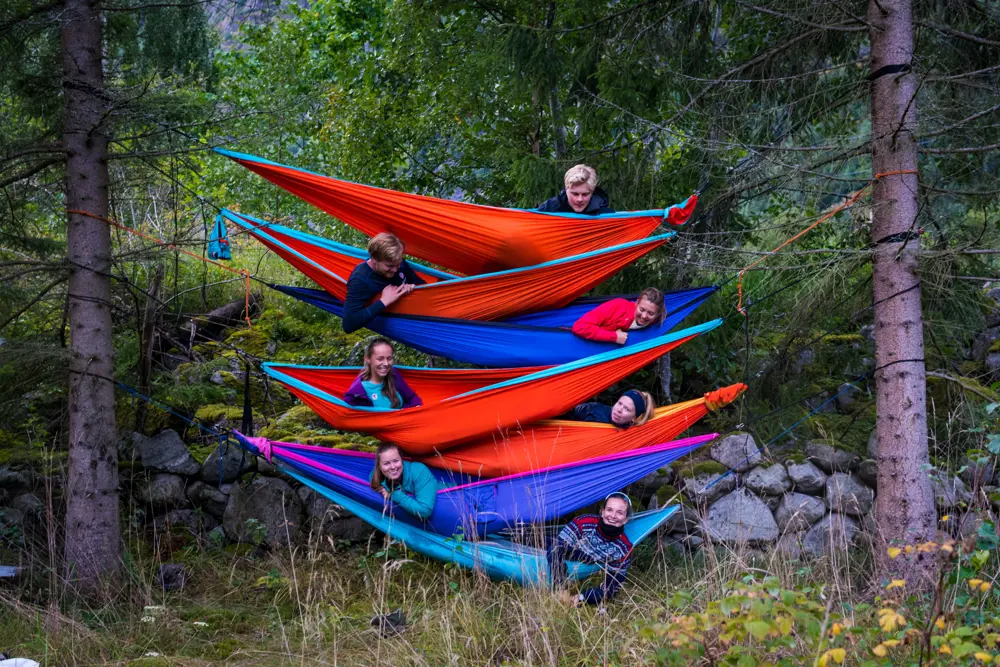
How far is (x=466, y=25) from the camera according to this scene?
4.90 meters

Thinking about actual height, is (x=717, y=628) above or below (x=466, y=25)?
below

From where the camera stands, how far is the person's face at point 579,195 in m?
3.72

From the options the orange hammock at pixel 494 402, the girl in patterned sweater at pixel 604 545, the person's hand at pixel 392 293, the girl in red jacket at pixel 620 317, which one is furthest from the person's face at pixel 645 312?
the person's hand at pixel 392 293

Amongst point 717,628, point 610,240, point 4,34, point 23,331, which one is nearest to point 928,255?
point 610,240

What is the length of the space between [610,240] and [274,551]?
6.72 ft

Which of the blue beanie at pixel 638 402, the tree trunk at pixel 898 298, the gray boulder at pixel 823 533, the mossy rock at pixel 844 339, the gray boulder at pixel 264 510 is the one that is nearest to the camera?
the tree trunk at pixel 898 298

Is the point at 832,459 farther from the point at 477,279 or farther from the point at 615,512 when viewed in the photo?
the point at 477,279

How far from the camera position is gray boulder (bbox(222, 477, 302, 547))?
4.23 m

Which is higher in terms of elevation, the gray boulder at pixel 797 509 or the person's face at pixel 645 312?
the person's face at pixel 645 312

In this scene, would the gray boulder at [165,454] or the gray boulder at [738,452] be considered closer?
the gray boulder at [738,452]

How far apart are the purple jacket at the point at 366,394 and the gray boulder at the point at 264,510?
82cm

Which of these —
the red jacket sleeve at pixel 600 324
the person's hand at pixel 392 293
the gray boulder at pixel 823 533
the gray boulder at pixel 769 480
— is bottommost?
the gray boulder at pixel 823 533

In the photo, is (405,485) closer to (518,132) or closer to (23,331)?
(518,132)

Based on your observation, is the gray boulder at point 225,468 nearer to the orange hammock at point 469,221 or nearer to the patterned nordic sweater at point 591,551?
the orange hammock at point 469,221
